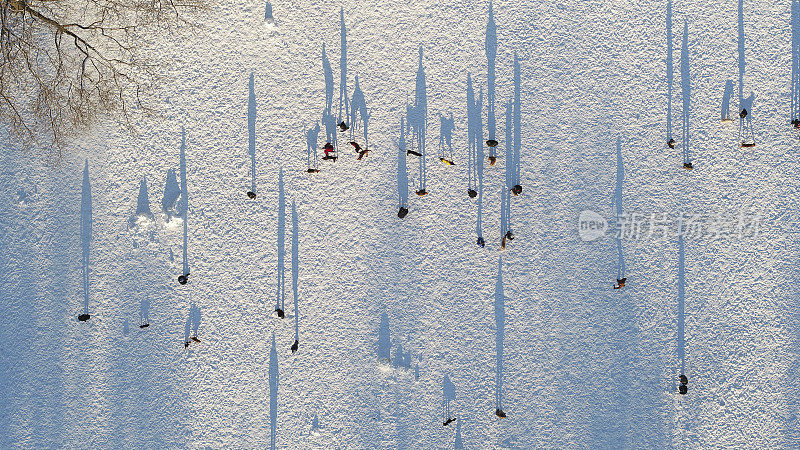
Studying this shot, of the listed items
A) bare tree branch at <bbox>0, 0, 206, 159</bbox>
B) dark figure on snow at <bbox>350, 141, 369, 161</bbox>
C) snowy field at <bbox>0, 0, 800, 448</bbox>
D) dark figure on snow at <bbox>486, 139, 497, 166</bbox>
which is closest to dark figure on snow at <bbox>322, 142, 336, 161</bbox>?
snowy field at <bbox>0, 0, 800, 448</bbox>

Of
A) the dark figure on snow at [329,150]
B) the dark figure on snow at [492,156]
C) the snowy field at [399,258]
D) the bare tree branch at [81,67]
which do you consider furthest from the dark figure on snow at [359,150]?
the bare tree branch at [81,67]

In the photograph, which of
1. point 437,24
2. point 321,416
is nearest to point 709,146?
point 437,24

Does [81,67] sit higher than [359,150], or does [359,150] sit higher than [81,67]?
[81,67]

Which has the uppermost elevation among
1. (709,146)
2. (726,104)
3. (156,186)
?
(726,104)

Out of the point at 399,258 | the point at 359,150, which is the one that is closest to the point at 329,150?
the point at 359,150

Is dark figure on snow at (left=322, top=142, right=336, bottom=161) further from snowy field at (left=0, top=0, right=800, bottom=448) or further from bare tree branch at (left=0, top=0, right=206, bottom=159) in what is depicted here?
bare tree branch at (left=0, top=0, right=206, bottom=159)

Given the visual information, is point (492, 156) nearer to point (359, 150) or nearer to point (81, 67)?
point (359, 150)

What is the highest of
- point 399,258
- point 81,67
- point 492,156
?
point 81,67

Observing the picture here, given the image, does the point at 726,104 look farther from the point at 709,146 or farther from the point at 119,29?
the point at 119,29
